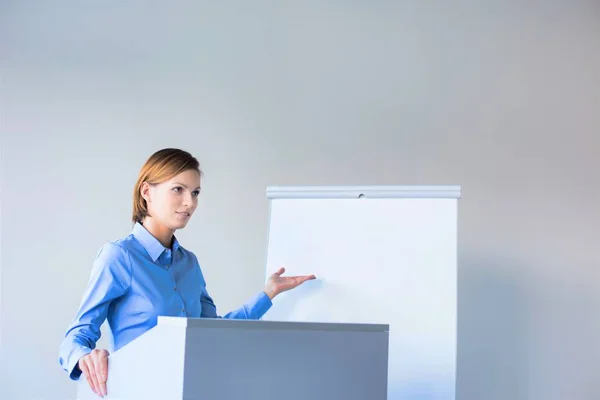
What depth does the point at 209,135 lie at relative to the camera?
13.1 ft

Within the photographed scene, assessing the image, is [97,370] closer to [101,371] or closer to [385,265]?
[101,371]

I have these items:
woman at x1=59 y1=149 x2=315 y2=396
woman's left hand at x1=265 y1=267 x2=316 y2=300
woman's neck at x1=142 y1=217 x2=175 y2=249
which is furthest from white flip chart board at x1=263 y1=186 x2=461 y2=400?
woman's neck at x1=142 y1=217 x2=175 y2=249

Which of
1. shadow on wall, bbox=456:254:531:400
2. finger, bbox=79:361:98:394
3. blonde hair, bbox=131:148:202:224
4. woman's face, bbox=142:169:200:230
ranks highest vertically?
blonde hair, bbox=131:148:202:224

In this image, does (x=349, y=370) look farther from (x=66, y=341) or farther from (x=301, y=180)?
(x=301, y=180)

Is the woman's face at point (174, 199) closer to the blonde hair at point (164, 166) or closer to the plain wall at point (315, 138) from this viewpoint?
the blonde hair at point (164, 166)

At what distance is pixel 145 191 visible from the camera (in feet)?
7.36

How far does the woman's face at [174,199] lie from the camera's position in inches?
86.6

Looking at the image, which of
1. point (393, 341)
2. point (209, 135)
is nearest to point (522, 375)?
point (393, 341)

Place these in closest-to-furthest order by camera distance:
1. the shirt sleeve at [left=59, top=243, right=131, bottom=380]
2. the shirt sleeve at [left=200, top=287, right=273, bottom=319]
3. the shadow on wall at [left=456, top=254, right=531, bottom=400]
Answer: the shirt sleeve at [left=59, top=243, right=131, bottom=380]
the shirt sleeve at [left=200, top=287, right=273, bottom=319]
the shadow on wall at [left=456, top=254, right=531, bottom=400]

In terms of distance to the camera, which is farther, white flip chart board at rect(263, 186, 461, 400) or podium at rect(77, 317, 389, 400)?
white flip chart board at rect(263, 186, 461, 400)

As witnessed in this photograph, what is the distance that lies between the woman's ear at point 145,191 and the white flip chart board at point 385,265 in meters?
0.85

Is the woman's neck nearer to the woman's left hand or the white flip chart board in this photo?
the woman's left hand

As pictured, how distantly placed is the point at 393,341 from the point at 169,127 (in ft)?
6.22

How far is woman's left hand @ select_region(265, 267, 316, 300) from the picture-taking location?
2.82m
